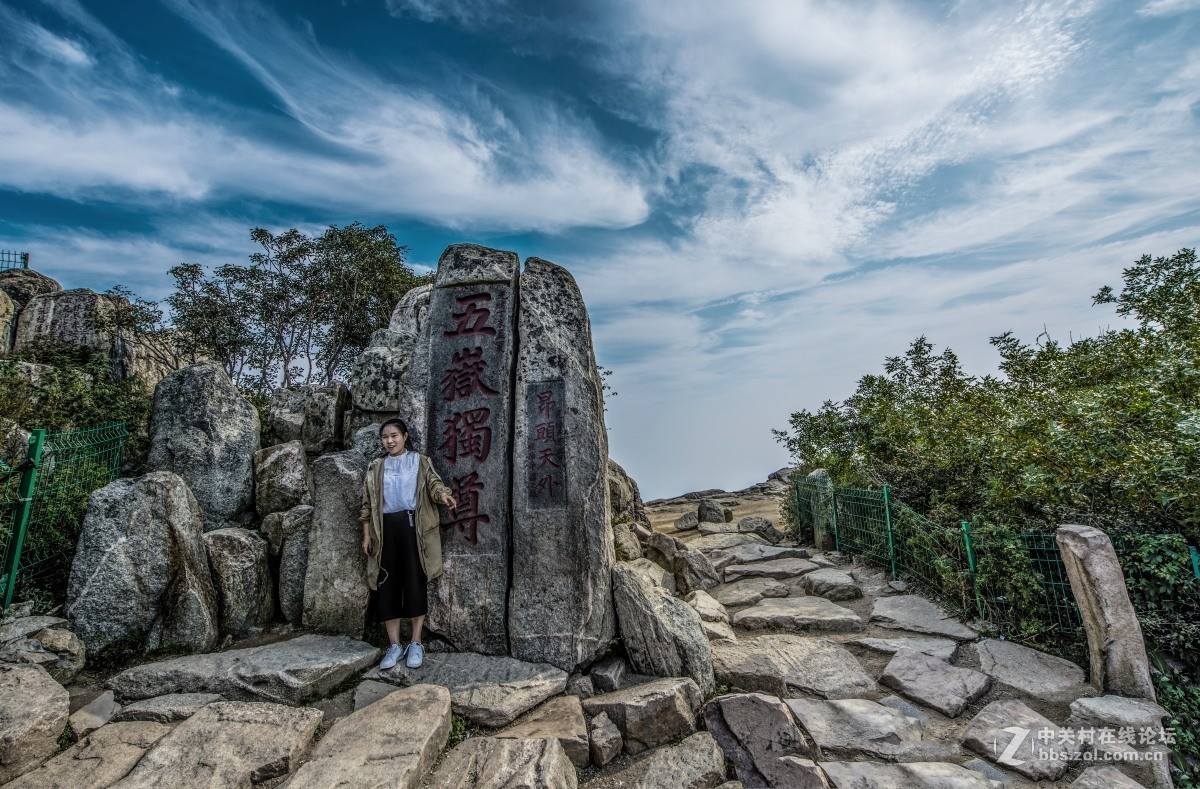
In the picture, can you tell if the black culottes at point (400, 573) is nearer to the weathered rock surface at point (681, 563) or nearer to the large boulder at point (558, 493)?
the large boulder at point (558, 493)

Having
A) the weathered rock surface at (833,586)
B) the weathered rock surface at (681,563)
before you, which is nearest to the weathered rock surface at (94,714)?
the weathered rock surface at (681,563)

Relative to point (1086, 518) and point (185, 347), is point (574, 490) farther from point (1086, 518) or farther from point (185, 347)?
point (185, 347)

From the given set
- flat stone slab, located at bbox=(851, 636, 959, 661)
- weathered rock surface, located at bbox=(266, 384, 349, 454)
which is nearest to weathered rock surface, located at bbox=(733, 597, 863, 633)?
flat stone slab, located at bbox=(851, 636, 959, 661)

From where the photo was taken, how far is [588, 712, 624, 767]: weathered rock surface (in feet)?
11.9

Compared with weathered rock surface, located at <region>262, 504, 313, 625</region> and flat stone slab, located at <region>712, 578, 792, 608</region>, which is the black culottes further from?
flat stone slab, located at <region>712, 578, 792, 608</region>

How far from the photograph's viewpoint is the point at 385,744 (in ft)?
10.7

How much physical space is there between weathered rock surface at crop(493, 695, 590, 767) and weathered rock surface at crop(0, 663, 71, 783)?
2.84m

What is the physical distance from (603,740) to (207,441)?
18.5ft

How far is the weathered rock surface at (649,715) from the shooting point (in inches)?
150

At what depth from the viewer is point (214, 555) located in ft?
16.6

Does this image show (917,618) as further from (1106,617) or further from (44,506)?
(44,506)

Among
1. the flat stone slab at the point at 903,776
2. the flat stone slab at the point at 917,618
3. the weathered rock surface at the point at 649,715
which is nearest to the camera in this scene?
the flat stone slab at the point at 903,776

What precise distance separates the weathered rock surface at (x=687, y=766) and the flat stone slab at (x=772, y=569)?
4.54 metres

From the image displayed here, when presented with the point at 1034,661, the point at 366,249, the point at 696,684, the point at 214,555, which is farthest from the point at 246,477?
the point at 366,249
